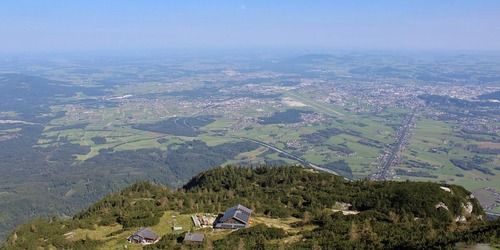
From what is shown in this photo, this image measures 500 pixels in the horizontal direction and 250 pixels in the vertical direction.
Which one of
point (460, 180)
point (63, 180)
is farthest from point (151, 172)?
point (460, 180)

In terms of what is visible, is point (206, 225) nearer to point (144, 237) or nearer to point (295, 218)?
point (144, 237)

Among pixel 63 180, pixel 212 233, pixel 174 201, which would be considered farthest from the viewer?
pixel 63 180

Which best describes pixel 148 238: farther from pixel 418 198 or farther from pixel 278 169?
pixel 278 169

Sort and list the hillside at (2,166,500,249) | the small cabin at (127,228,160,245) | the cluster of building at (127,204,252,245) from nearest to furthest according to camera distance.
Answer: the hillside at (2,166,500,249), the cluster of building at (127,204,252,245), the small cabin at (127,228,160,245)

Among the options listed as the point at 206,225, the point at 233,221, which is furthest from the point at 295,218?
the point at 206,225

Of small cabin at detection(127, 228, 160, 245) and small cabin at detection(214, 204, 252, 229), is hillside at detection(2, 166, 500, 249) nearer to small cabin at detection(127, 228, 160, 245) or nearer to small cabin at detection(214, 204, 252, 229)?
small cabin at detection(127, 228, 160, 245)

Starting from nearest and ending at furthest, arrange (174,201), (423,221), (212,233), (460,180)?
(212,233), (423,221), (174,201), (460,180)

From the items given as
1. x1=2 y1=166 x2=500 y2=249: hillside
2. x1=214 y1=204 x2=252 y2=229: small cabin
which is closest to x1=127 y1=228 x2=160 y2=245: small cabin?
x1=2 y1=166 x2=500 y2=249: hillside
